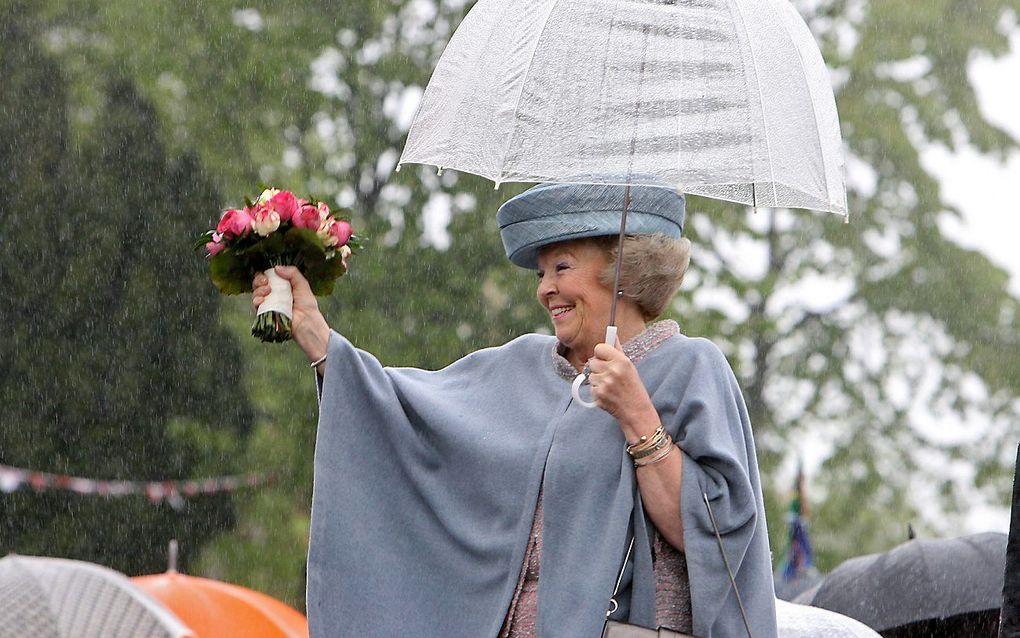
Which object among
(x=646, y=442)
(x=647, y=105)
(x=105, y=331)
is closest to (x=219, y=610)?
(x=646, y=442)

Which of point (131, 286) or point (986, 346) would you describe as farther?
point (986, 346)

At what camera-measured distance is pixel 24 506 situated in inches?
535

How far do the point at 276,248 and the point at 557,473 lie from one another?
80 cm

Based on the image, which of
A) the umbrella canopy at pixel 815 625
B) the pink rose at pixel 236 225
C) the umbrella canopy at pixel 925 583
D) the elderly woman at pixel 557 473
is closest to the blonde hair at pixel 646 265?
the elderly woman at pixel 557 473

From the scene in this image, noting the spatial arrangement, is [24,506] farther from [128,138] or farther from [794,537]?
[794,537]

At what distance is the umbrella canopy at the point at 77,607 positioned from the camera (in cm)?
432

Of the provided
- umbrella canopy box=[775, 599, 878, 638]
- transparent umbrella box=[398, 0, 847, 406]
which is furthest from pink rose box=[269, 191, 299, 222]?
umbrella canopy box=[775, 599, 878, 638]

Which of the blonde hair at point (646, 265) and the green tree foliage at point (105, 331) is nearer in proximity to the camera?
the blonde hair at point (646, 265)

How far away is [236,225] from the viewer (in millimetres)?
3842

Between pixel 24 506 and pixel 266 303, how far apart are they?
10.5 m

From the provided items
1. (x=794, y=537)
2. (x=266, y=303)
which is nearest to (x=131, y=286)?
(x=794, y=537)

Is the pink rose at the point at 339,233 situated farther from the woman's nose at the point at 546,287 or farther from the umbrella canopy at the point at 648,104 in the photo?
the woman's nose at the point at 546,287

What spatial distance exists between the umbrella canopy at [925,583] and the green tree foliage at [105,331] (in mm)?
8050

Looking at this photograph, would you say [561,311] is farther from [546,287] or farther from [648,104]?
[648,104]
